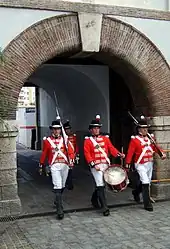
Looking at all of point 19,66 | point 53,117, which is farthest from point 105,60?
point 53,117

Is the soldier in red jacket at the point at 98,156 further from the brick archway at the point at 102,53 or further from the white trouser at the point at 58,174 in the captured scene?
the brick archway at the point at 102,53

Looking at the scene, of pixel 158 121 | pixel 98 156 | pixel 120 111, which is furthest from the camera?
pixel 120 111

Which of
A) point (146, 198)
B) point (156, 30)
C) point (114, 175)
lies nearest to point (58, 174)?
point (114, 175)

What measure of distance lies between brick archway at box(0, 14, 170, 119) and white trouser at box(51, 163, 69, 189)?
1.29 metres

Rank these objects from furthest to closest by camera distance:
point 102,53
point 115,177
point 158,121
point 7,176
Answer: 1. point 158,121
2. point 102,53
3. point 115,177
4. point 7,176

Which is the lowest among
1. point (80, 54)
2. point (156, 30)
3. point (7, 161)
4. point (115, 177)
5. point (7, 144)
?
point (115, 177)

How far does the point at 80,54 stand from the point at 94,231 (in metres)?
3.85

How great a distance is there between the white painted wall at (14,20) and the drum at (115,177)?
122 inches

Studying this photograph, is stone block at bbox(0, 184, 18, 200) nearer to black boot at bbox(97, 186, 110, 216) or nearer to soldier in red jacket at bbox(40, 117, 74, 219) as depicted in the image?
soldier in red jacket at bbox(40, 117, 74, 219)

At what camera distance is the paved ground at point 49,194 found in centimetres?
820

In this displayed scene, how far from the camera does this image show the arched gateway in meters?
7.35

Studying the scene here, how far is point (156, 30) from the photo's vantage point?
8.70m

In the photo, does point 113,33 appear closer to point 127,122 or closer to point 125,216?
point 127,122

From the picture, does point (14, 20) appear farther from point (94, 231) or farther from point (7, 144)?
point (94, 231)
